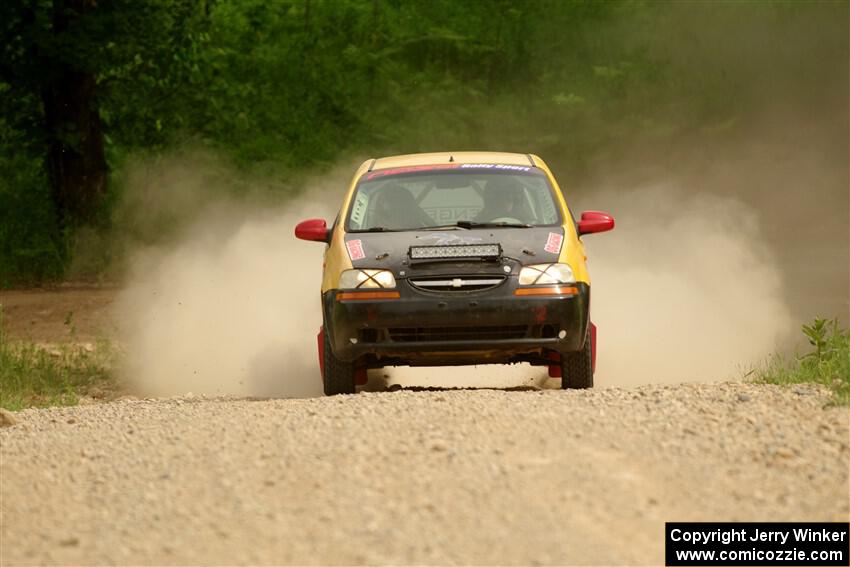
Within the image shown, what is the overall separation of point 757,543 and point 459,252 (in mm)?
4290

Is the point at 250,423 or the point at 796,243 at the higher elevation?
the point at 250,423

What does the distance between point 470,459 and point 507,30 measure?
23.3 meters

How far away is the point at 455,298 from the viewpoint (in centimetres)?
995

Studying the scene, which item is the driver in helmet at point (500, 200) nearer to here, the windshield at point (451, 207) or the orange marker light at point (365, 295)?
the windshield at point (451, 207)

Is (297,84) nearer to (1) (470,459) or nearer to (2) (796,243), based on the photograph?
(2) (796,243)

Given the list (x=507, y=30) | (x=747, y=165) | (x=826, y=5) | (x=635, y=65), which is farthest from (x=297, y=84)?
(x=826, y=5)

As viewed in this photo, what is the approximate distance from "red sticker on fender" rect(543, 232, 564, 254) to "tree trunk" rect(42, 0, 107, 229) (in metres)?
13.0

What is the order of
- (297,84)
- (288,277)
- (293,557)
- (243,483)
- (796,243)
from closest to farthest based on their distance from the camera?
(293,557) < (243,483) < (288,277) < (796,243) < (297,84)

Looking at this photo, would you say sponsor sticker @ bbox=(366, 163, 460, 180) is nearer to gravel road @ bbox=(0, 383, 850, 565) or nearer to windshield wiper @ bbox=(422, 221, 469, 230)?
windshield wiper @ bbox=(422, 221, 469, 230)

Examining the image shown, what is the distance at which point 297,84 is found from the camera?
1129 inches

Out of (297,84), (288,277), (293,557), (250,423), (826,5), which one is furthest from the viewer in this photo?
(826,5)

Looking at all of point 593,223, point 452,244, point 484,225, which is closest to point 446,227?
point 484,225

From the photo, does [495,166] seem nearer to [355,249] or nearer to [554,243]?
[554,243]

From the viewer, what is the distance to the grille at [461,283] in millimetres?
9984
